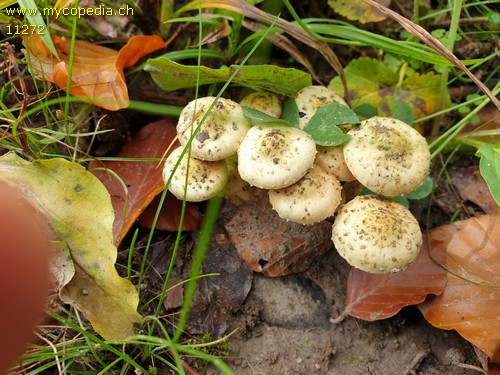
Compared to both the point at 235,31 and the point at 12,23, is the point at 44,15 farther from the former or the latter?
the point at 235,31

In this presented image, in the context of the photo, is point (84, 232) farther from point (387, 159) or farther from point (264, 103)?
point (387, 159)

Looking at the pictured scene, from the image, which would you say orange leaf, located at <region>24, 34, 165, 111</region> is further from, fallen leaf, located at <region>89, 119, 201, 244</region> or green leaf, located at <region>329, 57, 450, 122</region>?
green leaf, located at <region>329, 57, 450, 122</region>

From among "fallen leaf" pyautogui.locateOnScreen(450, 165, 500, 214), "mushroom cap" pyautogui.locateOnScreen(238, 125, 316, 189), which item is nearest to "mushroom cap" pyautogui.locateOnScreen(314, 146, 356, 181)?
"mushroom cap" pyautogui.locateOnScreen(238, 125, 316, 189)

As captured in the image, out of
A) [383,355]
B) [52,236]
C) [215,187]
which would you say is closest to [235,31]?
[215,187]

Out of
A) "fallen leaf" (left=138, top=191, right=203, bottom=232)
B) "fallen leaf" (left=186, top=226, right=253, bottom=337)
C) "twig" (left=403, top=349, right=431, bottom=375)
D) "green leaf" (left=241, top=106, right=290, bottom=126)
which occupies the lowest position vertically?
"twig" (left=403, top=349, right=431, bottom=375)

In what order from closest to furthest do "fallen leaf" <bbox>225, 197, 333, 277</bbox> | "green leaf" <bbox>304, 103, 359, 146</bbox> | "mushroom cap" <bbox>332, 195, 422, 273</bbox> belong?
1. "mushroom cap" <bbox>332, 195, 422, 273</bbox>
2. "green leaf" <bbox>304, 103, 359, 146</bbox>
3. "fallen leaf" <bbox>225, 197, 333, 277</bbox>

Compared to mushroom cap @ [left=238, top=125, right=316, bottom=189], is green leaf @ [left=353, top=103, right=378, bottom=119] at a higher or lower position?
lower
